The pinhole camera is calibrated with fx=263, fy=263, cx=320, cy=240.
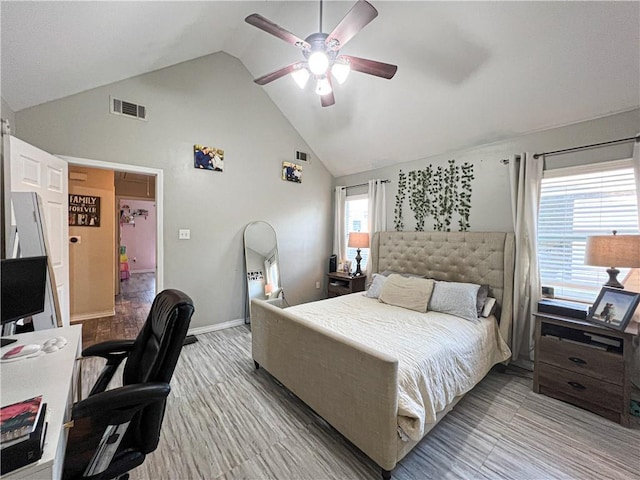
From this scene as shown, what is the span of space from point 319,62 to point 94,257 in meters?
4.50

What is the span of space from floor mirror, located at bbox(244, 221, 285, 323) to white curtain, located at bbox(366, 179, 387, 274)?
1.48 meters

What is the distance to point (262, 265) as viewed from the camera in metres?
4.06

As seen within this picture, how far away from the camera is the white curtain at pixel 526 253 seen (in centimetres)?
263

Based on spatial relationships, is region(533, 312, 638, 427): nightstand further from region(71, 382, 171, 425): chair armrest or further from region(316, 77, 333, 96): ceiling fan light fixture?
region(71, 382, 171, 425): chair armrest

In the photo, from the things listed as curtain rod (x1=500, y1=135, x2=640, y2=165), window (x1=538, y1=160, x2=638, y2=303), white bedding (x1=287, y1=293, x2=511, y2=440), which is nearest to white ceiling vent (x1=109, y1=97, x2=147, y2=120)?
white bedding (x1=287, y1=293, x2=511, y2=440)

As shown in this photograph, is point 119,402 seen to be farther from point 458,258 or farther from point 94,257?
point 94,257

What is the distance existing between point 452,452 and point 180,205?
12.0ft

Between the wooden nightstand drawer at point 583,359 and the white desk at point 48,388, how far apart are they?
3162mm

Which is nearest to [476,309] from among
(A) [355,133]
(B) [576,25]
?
(B) [576,25]

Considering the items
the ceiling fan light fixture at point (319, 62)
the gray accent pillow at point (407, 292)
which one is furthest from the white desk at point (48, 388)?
the gray accent pillow at point (407, 292)

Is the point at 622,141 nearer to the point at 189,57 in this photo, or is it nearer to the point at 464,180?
the point at 464,180

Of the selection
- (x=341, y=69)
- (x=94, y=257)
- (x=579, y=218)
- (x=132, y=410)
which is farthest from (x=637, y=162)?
(x=94, y=257)

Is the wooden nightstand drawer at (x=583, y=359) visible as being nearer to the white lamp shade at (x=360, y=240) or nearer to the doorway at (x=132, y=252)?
the white lamp shade at (x=360, y=240)

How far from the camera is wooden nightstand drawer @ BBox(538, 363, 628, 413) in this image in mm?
1974
